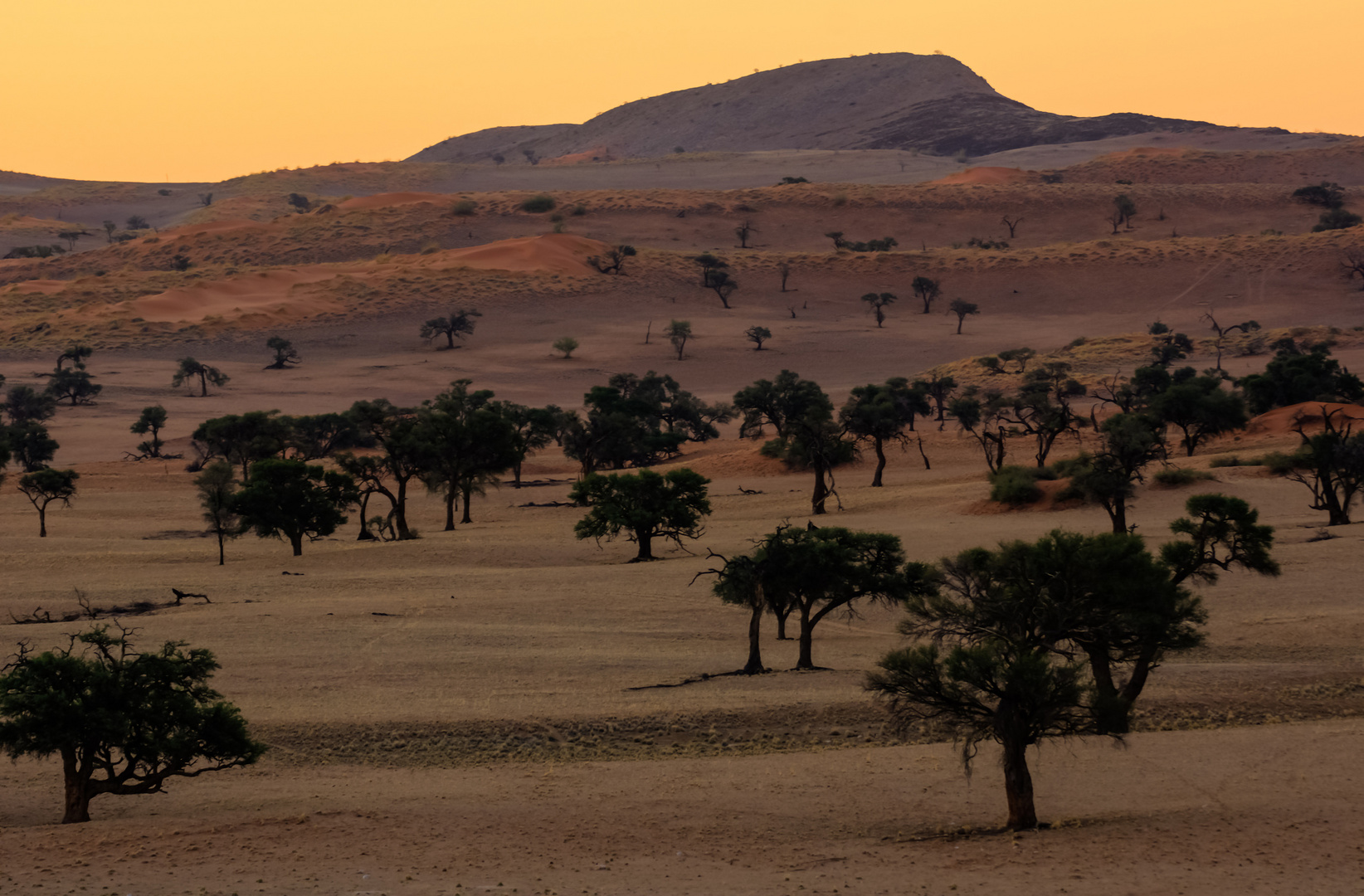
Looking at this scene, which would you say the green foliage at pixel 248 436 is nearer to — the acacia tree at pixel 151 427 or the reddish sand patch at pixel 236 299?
the acacia tree at pixel 151 427

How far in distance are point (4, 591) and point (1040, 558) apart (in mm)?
31044

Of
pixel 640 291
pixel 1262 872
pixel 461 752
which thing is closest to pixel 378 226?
pixel 640 291

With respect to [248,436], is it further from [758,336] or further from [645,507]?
[758,336]

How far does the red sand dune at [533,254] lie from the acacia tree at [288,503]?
88008 millimetres

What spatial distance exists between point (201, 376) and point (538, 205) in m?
76.4

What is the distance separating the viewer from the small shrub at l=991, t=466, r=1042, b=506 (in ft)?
159

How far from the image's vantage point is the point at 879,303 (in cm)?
11975

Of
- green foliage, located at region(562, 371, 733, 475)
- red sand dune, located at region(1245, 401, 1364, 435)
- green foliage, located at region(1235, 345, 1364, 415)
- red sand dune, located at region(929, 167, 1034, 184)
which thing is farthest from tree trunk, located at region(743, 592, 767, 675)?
red sand dune, located at region(929, 167, 1034, 184)

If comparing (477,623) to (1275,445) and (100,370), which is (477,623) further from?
(100,370)

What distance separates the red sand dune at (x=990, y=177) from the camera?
184 metres

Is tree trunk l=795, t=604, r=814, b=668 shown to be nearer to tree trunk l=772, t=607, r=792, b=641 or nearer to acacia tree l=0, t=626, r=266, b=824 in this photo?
tree trunk l=772, t=607, r=792, b=641

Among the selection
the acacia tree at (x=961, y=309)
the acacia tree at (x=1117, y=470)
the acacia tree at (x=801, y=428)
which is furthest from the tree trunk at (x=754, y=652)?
the acacia tree at (x=961, y=309)

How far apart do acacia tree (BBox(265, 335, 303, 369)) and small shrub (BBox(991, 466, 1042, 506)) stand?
73286 mm

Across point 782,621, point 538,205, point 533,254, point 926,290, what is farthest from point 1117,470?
point 538,205
